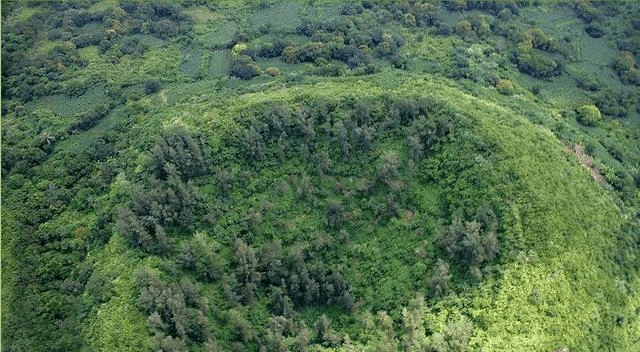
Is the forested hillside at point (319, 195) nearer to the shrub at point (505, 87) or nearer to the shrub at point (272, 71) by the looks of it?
the shrub at point (272, 71)

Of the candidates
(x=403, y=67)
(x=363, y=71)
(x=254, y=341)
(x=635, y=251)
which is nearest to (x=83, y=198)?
(x=254, y=341)

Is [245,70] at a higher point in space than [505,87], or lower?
higher

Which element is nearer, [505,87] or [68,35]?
[505,87]

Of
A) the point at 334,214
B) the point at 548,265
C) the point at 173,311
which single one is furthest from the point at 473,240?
the point at 173,311

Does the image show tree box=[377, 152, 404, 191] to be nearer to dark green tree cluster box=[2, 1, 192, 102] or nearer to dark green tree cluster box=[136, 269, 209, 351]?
dark green tree cluster box=[136, 269, 209, 351]

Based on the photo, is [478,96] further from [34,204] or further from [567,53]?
[34,204]

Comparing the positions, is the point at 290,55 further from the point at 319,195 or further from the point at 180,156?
the point at 319,195

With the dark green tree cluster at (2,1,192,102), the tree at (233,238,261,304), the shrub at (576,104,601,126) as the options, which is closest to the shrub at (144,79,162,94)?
the dark green tree cluster at (2,1,192,102)
